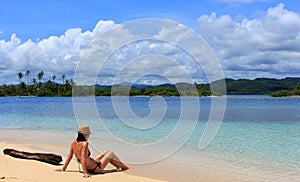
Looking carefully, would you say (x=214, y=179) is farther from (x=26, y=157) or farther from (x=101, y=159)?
(x=26, y=157)

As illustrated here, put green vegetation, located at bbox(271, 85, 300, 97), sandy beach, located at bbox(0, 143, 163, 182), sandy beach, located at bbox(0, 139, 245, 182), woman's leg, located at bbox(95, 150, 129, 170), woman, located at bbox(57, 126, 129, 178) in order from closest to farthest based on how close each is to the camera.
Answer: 1. sandy beach, located at bbox(0, 143, 163, 182)
2. sandy beach, located at bbox(0, 139, 245, 182)
3. woman, located at bbox(57, 126, 129, 178)
4. woman's leg, located at bbox(95, 150, 129, 170)
5. green vegetation, located at bbox(271, 85, 300, 97)

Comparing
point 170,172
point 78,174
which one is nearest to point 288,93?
point 170,172

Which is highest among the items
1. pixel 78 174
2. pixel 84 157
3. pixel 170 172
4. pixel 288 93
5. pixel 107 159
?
pixel 288 93

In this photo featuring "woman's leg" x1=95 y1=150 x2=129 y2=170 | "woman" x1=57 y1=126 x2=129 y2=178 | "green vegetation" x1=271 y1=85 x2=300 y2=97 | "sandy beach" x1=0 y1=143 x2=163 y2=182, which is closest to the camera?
"sandy beach" x1=0 y1=143 x2=163 y2=182

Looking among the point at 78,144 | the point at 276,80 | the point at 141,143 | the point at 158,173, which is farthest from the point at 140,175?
the point at 276,80

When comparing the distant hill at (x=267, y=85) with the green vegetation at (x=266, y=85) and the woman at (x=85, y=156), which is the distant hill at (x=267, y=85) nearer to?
the green vegetation at (x=266, y=85)

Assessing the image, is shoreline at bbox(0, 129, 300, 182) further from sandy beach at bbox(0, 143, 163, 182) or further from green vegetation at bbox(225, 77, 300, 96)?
green vegetation at bbox(225, 77, 300, 96)

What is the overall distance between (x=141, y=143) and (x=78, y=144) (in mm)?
7724

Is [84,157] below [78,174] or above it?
above

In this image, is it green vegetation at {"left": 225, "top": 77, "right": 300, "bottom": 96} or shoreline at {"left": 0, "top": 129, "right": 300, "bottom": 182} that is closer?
shoreline at {"left": 0, "top": 129, "right": 300, "bottom": 182}

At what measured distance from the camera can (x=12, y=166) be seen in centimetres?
889

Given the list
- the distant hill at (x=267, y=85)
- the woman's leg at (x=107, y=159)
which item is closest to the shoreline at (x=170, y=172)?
the woman's leg at (x=107, y=159)

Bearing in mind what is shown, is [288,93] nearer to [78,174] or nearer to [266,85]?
[266,85]

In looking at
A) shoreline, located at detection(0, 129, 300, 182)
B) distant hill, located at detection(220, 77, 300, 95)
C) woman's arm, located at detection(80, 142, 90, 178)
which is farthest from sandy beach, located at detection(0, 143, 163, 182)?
distant hill, located at detection(220, 77, 300, 95)
